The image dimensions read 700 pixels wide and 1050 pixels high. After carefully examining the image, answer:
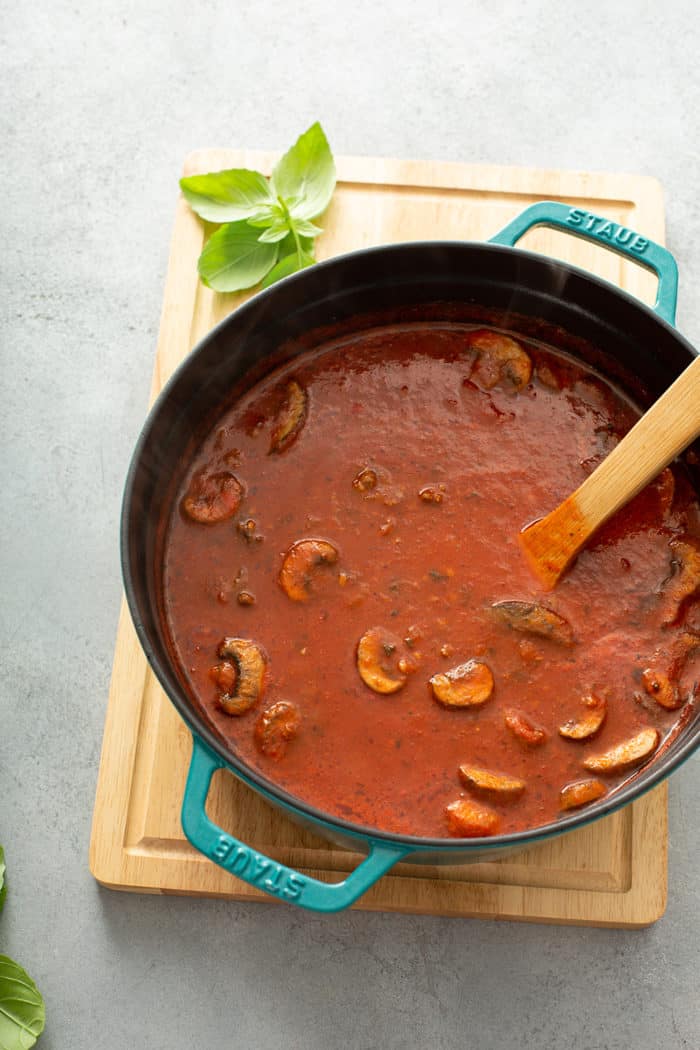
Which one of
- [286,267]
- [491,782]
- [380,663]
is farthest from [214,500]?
[491,782]

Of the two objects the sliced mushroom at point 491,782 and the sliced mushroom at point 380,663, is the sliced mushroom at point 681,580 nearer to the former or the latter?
the sliced mushroom at point 491,782

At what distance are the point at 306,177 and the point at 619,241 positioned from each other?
0.84 m

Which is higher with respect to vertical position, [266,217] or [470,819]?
[266,217]

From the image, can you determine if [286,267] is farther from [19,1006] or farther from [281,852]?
[19,1006]

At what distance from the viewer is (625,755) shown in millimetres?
2357

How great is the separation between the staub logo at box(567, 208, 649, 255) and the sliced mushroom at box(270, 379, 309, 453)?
2.47ft

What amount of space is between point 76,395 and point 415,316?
3.27ft

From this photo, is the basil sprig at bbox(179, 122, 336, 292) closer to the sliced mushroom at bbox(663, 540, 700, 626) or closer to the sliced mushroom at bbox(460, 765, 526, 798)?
the sliced mushroom at bbox(663, 540, 700, 626)

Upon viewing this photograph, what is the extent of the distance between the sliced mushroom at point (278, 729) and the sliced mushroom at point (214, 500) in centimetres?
47

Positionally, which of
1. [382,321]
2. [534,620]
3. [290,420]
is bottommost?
[534,620]

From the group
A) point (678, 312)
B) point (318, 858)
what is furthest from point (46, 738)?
point (678, 312)

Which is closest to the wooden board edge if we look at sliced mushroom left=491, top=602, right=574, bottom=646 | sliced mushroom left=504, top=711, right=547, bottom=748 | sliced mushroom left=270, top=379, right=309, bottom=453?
sliced mushroom left=270, top=379, right=309, bottom=453

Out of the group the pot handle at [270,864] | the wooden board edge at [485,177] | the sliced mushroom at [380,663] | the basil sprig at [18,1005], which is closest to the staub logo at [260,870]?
the pot handle at [270,864]

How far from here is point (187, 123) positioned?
3.28 m
